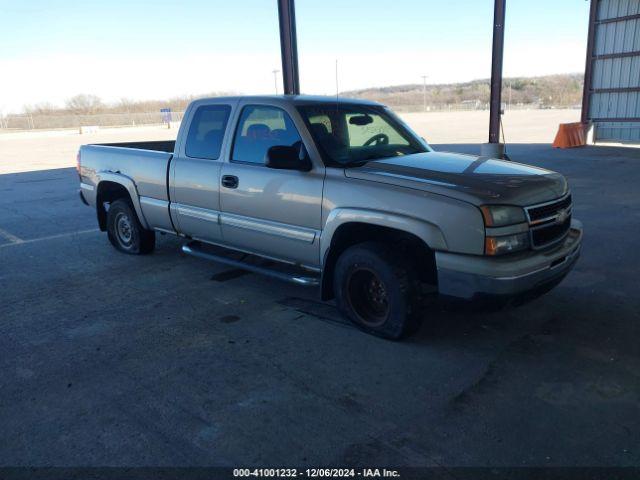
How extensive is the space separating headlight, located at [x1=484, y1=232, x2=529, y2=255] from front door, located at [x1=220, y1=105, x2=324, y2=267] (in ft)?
4.57

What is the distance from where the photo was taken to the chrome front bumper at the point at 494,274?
3480 mm

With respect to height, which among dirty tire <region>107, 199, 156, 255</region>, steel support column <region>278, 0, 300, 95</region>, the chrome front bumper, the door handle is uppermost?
steel support column <region>278, 0, 300, 95</region>

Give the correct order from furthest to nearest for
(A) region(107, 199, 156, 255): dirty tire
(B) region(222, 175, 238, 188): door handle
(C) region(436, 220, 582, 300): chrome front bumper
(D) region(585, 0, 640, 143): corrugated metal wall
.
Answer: (D) region(585, 0, 640, 143): corrugated metal wall, (A) region(107, 199, 156, 255): dirty tire, (B) region(222, 175, 238, 188): door handle, (C) region(436, 220, 582, 300): chrome front bumper

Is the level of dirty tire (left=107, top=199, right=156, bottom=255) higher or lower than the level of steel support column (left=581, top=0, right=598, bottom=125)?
lower

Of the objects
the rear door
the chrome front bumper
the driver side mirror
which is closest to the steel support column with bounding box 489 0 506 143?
the rear door

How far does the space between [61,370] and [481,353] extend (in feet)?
10.0

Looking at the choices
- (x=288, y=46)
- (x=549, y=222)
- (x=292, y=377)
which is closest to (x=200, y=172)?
(x=292, y=377)

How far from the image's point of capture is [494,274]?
11.4ft

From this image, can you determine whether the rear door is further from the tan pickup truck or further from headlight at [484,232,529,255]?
headlight at [484,232,529,255]

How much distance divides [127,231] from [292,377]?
4.05 m

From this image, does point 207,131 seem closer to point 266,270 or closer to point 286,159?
point 286,159

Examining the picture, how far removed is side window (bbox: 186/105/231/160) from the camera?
5199mm

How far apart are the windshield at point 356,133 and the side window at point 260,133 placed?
20 cm

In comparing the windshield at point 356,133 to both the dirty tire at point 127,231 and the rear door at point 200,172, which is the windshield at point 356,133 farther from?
the dirty tire at point 127,231
